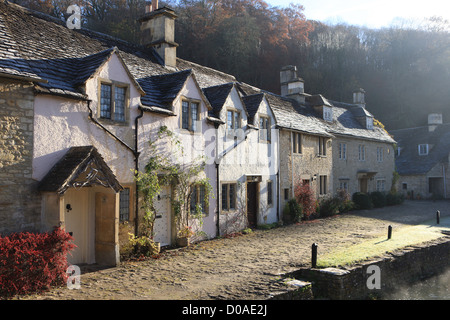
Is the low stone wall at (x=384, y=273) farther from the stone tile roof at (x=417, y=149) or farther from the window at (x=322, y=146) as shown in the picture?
the stone tile roof at (x=417, y=149)

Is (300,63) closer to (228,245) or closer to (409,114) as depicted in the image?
(409,114)

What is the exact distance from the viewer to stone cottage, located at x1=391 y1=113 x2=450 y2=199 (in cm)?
3844

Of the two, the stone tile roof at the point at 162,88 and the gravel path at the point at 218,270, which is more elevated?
the stone tile roof at the point at 162,88

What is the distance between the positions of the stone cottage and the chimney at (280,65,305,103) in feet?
60.3

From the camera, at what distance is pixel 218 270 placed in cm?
1070

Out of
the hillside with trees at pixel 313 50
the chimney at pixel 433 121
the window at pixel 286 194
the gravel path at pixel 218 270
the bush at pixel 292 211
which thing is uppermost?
the hillside with trees at pixel 313 50

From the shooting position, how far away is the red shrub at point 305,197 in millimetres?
22125

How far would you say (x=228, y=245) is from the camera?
47.8 feet

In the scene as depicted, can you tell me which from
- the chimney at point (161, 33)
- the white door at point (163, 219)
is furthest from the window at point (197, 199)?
the chimney at point (161, 33)

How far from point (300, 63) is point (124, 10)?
26878 mm

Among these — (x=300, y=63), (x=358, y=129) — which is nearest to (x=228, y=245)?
(x=358, y=129)

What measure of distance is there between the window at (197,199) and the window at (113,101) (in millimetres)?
4323

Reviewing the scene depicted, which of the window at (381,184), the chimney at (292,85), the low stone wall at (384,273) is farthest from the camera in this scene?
the window at (381,184)

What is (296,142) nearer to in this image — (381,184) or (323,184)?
(323,184)
